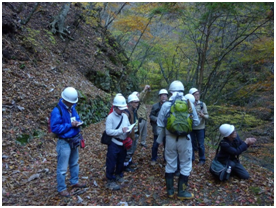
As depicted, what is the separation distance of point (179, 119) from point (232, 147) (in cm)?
161

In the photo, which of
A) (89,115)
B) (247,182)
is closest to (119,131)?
(247,182)

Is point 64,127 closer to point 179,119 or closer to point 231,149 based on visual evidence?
point 179,119

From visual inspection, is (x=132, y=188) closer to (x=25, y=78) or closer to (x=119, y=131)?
(x=119, y=131)

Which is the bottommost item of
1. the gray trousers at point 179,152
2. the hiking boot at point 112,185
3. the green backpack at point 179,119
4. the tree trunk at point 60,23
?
the hiking boot at point 112,185

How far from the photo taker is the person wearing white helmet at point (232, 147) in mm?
4355

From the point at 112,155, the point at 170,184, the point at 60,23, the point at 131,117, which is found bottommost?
the point at 170,184

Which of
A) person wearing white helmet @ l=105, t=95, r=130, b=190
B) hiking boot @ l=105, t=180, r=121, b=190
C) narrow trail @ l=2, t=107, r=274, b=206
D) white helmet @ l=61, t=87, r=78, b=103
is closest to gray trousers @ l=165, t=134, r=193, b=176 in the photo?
narrow trail @ l=2, t=107, r=274, b=206

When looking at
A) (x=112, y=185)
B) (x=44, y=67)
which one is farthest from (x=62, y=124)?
(x=44, y=67)

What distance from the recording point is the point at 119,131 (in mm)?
4066

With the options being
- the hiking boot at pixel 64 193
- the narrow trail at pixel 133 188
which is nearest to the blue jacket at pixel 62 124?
the hiking boot at pixel 64 193

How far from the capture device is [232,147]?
4.44 metres

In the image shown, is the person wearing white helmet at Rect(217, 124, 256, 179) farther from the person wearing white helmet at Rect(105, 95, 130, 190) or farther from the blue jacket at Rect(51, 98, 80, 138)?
the blue jacket at Rect(51, 98, 80, 138)

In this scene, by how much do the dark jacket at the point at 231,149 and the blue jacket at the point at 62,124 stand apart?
322 centimetres

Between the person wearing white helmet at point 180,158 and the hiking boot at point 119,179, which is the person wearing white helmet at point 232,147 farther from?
the hiking boot at point 119,179
